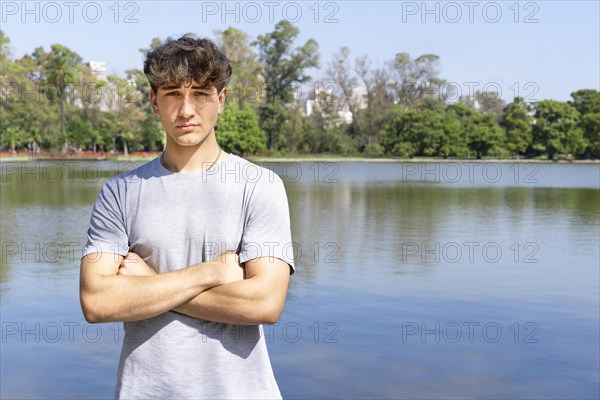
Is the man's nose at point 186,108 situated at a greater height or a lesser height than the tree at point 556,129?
lesser

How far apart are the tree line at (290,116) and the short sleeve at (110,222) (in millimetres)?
66626

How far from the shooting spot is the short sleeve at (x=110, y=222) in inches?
78.4

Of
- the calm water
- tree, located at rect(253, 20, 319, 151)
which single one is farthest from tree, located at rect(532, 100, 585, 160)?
the calm water

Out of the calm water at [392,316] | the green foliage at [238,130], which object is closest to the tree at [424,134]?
the green foliage at [238,130]

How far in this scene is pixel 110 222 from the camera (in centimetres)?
200

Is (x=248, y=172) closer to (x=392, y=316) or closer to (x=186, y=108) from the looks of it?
(x=186, y=108)

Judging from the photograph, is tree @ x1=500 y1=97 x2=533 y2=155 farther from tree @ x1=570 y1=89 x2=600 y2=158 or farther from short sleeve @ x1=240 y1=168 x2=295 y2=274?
short sleeve @ x1=240 y1=168 x2=295 y2=274

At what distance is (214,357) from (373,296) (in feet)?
26.7

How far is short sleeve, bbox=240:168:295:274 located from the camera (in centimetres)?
197

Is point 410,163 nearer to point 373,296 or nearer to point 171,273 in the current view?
point 373,296

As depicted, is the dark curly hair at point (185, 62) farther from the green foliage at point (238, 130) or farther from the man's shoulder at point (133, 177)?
the green foliage at point (238, 130)

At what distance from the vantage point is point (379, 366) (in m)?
6.97

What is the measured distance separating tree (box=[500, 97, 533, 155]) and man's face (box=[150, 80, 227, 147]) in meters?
79.7

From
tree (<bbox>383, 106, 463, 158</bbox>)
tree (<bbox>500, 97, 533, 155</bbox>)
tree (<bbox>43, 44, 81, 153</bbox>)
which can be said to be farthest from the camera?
tree (<bbox>500, 97, 533, 155</bbox>)
